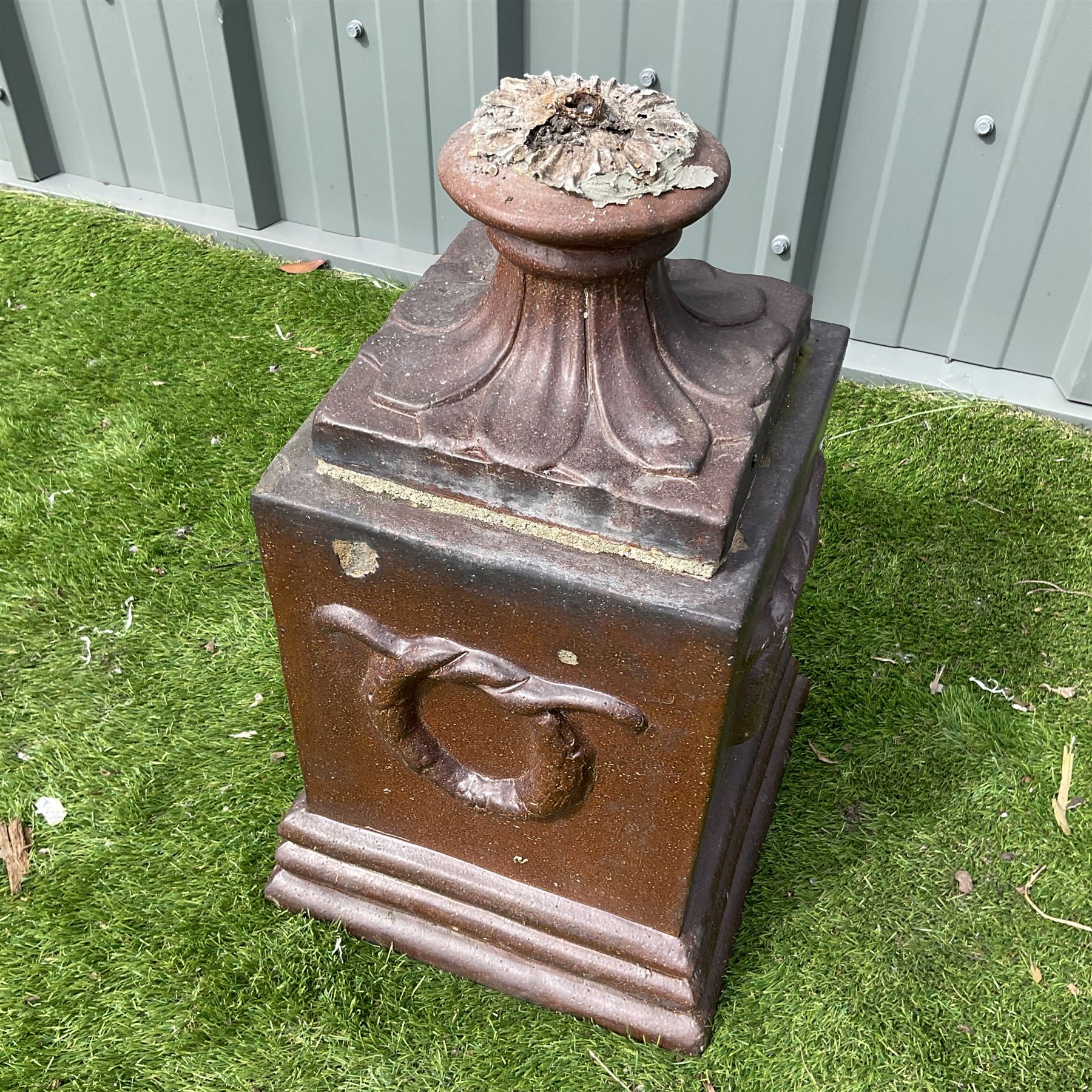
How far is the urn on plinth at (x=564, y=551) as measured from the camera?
148 centimetres

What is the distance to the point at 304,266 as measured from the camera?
3932mm

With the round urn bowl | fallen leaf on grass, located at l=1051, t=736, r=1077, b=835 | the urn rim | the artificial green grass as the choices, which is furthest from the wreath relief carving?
fallen leaf on grass, located at l=1051, t=736, r=1077, b=835

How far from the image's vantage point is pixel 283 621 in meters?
1.83

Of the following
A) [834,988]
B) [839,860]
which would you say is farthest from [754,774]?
[834,988]

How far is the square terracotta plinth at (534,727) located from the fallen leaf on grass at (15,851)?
1.72 feet

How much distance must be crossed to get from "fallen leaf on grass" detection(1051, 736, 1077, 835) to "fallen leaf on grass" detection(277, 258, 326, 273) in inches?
110

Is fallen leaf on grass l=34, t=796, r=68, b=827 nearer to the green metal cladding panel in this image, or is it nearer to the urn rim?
the urn rim

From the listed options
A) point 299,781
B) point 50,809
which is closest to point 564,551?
point 299,781

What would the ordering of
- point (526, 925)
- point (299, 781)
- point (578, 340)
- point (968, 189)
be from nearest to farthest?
point (578, 340)
point (526, 925)
point (299, 781)
point (968, 189)

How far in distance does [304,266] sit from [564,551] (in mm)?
2698

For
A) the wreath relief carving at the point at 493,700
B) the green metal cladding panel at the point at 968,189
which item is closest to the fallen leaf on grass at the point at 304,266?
the green metal cladding panel at the point at 968,189

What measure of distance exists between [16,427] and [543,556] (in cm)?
233

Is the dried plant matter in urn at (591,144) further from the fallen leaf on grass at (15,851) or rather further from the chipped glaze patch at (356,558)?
the fallen leaf on grass at (15,851)

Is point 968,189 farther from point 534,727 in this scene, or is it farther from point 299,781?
point 299,781
